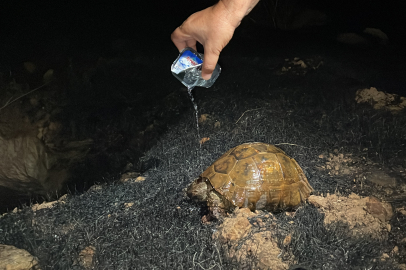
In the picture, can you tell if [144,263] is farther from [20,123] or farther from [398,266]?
[20,123]

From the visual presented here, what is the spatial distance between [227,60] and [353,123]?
2.55 metres

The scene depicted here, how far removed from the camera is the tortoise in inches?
108

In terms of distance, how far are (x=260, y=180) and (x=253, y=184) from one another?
8cm

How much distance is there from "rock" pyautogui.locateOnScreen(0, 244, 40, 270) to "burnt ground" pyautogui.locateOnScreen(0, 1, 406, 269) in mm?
74

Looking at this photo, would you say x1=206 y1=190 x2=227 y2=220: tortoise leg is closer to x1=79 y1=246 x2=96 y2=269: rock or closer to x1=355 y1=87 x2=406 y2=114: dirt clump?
x1=79 y1=246 x2=96 y2=269: rock

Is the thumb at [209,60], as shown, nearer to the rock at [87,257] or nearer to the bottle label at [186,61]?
the bottle label at [186,61]

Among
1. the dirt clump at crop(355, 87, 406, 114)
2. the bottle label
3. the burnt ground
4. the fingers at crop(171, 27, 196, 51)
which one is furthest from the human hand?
the dirt clump at crop(355, 87, 406, 114)

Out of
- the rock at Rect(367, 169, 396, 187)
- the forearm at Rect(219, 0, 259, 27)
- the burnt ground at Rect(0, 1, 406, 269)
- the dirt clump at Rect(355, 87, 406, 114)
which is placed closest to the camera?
the forearm at Rect(219, 0, 259, 27)

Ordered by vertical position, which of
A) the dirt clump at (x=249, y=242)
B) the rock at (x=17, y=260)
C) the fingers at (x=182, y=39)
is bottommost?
the dirt clump at (x=249, y=242)

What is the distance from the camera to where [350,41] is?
5.76 metres

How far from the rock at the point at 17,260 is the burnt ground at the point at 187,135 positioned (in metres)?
0.07

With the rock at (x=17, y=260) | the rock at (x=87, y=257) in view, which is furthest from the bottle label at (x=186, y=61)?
the rock at (x=17, y=260)

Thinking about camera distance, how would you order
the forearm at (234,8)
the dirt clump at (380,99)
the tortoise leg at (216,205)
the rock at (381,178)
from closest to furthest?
the forearm at (234,8), the tortoise leg at (216,205), the rock at (381,178), the dirt clump at (380,99)

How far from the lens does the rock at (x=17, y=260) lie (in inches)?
86.5
